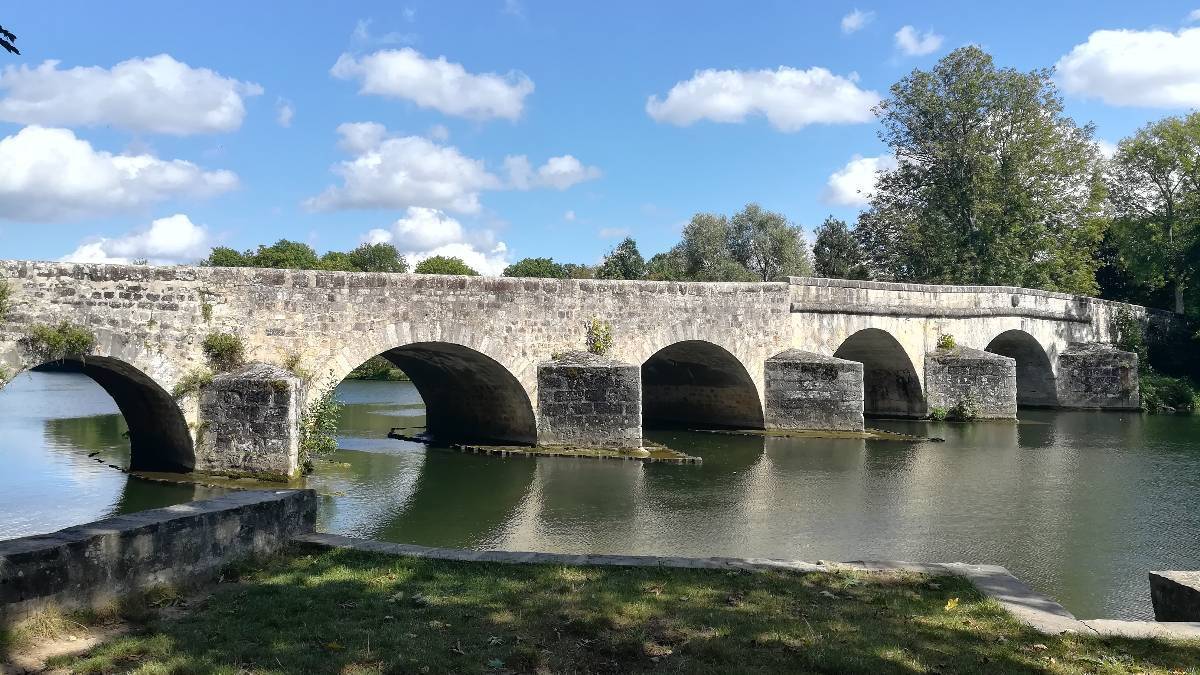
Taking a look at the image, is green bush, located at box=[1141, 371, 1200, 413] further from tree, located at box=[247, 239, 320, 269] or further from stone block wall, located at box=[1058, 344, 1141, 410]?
tree, located at box=[247, 239, 320, 269]

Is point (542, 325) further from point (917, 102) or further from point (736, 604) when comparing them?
point (917, 102)

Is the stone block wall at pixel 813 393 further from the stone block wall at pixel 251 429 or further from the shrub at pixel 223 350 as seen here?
the shrub at pixel 223 350

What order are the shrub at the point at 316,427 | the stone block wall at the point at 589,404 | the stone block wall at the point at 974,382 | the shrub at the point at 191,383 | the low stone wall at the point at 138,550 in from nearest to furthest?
the low stone wall at the point at 138,550 → the shrub at the point at 191,383 → the shrub at the point at 316,427 → the stone block wall at the point at 589,404 → the stone block wall at the point at 974,382

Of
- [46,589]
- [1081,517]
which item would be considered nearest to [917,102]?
[1081,517]

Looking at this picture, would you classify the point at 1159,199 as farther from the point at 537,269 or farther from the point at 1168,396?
the point at 537,269

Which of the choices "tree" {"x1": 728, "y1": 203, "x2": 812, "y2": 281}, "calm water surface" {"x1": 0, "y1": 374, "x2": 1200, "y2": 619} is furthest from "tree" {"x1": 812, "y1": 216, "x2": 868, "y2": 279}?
"calm water surface" {"x1": 0, "y1": 374, "x2": 1200, "y2": 619}

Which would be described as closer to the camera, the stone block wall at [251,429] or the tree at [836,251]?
the stone block wall at [251,429]

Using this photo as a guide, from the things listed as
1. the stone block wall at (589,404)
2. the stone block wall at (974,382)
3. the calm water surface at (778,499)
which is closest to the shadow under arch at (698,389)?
the calm water surface at (778,499)

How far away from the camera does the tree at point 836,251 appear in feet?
136

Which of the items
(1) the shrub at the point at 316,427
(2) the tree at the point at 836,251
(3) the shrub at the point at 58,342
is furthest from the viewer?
(2) the tree at the point at 836,251

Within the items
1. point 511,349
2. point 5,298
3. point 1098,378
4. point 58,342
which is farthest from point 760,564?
point 1098,378

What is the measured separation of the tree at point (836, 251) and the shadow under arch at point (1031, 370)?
1454 cm

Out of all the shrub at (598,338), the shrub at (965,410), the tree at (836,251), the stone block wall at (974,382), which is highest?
the tree at (836,251)

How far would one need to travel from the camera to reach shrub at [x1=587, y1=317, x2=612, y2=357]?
15.6m
